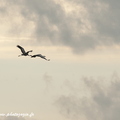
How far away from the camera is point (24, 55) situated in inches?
5792

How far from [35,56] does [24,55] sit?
21.2ft

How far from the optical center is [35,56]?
144375 millimetres
